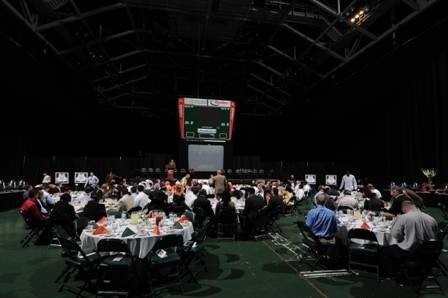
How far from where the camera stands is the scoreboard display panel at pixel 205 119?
68.1ft

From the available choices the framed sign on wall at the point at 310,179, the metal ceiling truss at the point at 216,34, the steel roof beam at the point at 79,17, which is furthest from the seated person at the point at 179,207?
the framed sign on wall at the point at 310,179

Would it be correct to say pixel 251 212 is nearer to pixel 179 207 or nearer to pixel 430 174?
pixel 179 207

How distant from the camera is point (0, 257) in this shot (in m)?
6.80

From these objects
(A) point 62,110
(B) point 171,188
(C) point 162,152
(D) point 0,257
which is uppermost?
(A) point 62,110

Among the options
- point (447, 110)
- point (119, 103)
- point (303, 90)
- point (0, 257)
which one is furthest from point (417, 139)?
point (119, 103)

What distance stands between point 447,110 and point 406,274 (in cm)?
1332

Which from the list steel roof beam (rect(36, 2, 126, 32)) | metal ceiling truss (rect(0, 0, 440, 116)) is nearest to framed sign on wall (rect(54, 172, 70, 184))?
metal ceiling truss (rect(0, 0, 440, 116))

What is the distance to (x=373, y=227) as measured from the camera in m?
5.98

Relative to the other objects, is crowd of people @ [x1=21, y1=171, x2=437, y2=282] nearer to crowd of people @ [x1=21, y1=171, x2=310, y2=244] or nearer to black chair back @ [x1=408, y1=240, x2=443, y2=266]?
crowd of people @ [x1=21, y1=171, x2=310, y2=244]

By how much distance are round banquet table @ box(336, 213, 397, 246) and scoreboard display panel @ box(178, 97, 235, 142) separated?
48.1ft

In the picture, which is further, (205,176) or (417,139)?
(205,176)

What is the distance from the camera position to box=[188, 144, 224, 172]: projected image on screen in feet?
73.8

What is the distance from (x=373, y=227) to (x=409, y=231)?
3.51 feet

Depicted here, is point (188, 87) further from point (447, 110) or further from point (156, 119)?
point (447, 110)
